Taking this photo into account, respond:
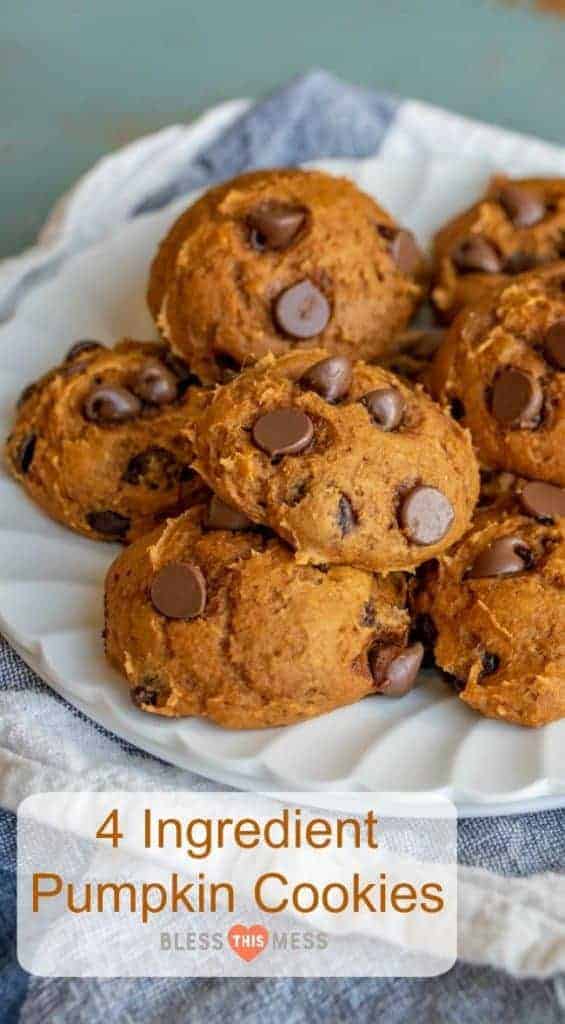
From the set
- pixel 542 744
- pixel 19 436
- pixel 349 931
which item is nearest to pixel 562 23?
pixel 19 436

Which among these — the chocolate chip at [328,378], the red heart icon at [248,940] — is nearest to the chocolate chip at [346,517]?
the chocolate chip at [328,378]

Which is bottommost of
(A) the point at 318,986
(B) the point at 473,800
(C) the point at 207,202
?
(A) the point at 318,986

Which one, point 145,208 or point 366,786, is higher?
point 145,208

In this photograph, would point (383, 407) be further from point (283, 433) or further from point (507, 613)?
point (507, 613)

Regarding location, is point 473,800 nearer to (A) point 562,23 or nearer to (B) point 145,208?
(B) point 145,208

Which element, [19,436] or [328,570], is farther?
[19,436]

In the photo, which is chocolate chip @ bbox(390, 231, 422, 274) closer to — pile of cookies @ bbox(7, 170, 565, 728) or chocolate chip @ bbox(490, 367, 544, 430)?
pile of cookies @ bbox(7, 170, 565, 728)

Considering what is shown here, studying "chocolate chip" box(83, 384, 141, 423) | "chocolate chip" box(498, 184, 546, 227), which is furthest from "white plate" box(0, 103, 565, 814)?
"chocolate chip" box(498, 184, 546, 227)
